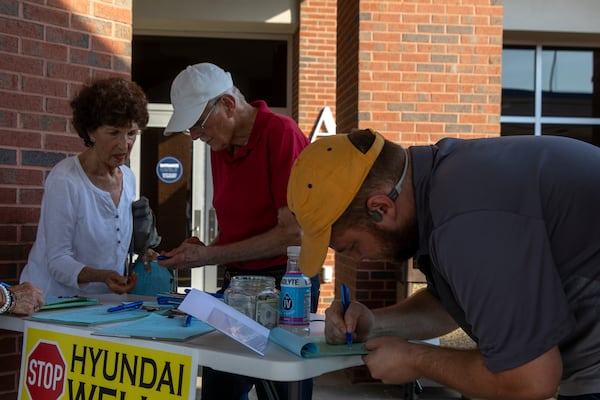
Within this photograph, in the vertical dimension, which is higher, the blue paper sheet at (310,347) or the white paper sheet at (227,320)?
the white paper sheet at (227,320)

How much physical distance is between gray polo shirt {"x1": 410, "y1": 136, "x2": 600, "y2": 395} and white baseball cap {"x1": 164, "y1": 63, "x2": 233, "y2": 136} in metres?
1.25

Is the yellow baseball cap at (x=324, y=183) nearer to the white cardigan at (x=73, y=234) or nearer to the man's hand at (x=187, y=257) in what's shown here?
the man's hand at (x=187, y=257)

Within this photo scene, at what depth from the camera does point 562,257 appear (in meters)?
1.42

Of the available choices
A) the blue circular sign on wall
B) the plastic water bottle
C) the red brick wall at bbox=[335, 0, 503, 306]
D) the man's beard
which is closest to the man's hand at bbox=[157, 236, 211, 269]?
the plastic water bottle

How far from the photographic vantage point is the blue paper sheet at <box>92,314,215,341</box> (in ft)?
5.95

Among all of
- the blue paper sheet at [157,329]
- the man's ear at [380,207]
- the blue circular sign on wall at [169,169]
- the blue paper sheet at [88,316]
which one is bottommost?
the blue paper sheet at [88,316]

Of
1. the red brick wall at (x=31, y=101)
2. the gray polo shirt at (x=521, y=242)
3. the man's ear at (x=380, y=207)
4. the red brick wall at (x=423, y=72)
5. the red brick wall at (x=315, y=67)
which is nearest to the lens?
the gray polo shirt at (x=521, y=242)

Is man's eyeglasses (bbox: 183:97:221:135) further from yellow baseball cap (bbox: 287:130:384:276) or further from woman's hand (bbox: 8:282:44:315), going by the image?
yellow baseball cap (bbox: 287:130:384:276)

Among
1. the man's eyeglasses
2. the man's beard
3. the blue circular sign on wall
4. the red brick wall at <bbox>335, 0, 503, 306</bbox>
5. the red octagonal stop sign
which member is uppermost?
the red brick wall at <bbox>335, 0, 503, 306</bbox>

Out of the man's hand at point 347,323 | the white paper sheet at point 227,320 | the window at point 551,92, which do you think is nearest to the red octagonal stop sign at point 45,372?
the white paper sheet at point 227,320

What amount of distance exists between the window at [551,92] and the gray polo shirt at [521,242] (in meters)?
5.98

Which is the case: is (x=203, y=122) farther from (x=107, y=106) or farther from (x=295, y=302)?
(x=295, y=302)

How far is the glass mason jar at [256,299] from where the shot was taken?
1996 mm

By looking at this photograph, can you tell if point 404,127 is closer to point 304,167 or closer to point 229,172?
point 229,172
